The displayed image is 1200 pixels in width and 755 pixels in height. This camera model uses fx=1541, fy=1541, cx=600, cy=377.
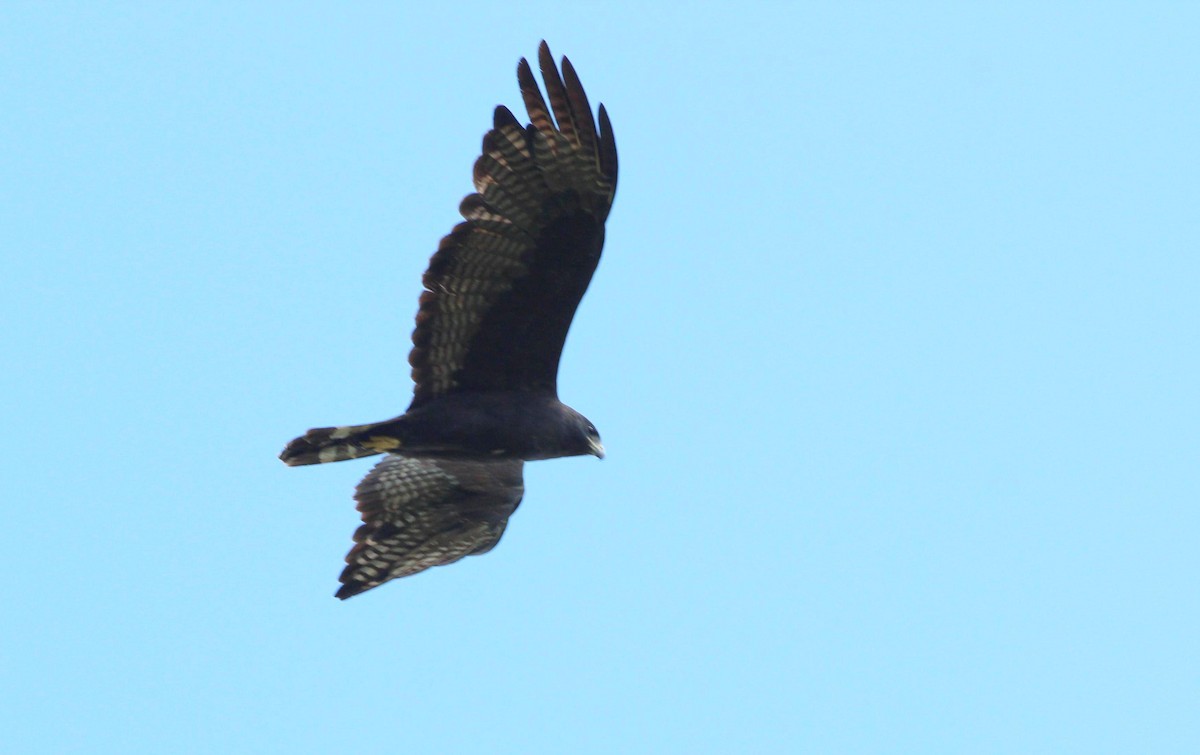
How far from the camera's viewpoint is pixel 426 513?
40.8ft

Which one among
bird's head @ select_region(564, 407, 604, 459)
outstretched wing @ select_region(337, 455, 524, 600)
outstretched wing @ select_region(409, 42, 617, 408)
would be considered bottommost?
outstretched wing @ select_region(337, 455, 524, 600)

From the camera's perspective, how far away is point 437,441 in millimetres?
11156

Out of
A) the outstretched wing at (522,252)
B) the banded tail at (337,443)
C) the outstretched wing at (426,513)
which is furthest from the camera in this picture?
the outstretched wing at (426,513)

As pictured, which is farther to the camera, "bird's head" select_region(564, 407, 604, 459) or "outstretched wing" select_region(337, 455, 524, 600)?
"outstretched wing" select_region(337, 455, 524, 600)

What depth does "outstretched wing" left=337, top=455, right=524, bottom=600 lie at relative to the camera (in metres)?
12.3

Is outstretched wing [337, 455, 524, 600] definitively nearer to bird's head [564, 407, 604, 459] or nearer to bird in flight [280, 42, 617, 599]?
bird in flight [280, 42, 617, 599]

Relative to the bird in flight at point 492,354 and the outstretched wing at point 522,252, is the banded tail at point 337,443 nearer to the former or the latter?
the bird in flight at point 492,354

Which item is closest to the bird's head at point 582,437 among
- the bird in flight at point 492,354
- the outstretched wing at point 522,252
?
the bird in flight at point 492,354

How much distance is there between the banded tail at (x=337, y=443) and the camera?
438 inches

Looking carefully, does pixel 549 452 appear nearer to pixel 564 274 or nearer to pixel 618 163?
pixel 564 274

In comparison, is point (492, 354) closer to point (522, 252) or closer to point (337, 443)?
point (522, 252)

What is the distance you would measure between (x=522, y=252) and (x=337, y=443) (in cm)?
201

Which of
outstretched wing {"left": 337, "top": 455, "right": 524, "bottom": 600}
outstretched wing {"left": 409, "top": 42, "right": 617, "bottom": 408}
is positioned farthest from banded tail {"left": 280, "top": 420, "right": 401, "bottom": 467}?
outstretched wing {"left": 337, "top": 455, "right": 524, "bottom": 600}

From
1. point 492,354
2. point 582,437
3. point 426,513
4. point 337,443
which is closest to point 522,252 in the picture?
point 492,354
